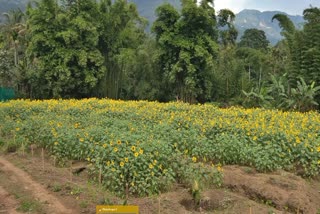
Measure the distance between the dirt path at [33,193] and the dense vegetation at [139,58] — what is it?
1324cm

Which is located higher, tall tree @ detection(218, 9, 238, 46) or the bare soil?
tall tree @ detection(218, 9, 238, 46)

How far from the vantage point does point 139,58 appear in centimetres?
2305

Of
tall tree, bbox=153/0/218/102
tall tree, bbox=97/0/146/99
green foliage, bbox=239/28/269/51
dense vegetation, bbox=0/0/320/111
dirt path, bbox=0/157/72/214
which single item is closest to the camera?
dirt path, bbox=0/157/72/214

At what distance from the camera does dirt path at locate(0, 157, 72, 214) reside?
5.30m

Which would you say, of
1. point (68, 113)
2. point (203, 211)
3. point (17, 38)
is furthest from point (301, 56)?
point (17, 38)

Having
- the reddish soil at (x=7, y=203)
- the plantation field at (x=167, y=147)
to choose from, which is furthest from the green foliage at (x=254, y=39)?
the reddish soil at (x=7, y=203)

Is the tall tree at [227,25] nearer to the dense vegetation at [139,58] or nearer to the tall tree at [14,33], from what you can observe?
the dense vegetation at [139,58]

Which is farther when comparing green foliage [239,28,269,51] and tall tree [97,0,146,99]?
green foliage [239,28,269,51]

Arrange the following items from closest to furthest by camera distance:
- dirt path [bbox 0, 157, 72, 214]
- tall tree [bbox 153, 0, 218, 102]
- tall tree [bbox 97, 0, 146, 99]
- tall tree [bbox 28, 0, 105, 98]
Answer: dirt path [bbox 0, 157, 72, 214], tall tree [bbox 153, 0, 218, 102], tall tree [bbox 28, 0, 105, 98], tall tree [bbox 97, 0, 146, 99]

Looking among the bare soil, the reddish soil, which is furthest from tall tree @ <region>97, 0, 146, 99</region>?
the reddish soil

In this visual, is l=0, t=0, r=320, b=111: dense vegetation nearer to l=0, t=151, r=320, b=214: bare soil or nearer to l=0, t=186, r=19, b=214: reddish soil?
l=0, t=151, r=320, b=214: bare soil

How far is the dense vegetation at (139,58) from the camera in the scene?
65.4 feet

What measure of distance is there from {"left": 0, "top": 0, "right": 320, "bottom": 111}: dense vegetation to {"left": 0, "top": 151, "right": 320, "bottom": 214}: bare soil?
1213 centimetres

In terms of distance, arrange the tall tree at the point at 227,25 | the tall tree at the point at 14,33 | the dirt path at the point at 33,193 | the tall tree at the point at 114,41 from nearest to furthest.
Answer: the dirt path at the point at 33,193 → the tall tree at the point at 114,41 → the tall tree at the point at 14,33 → the tall tree at the point at 227,25
